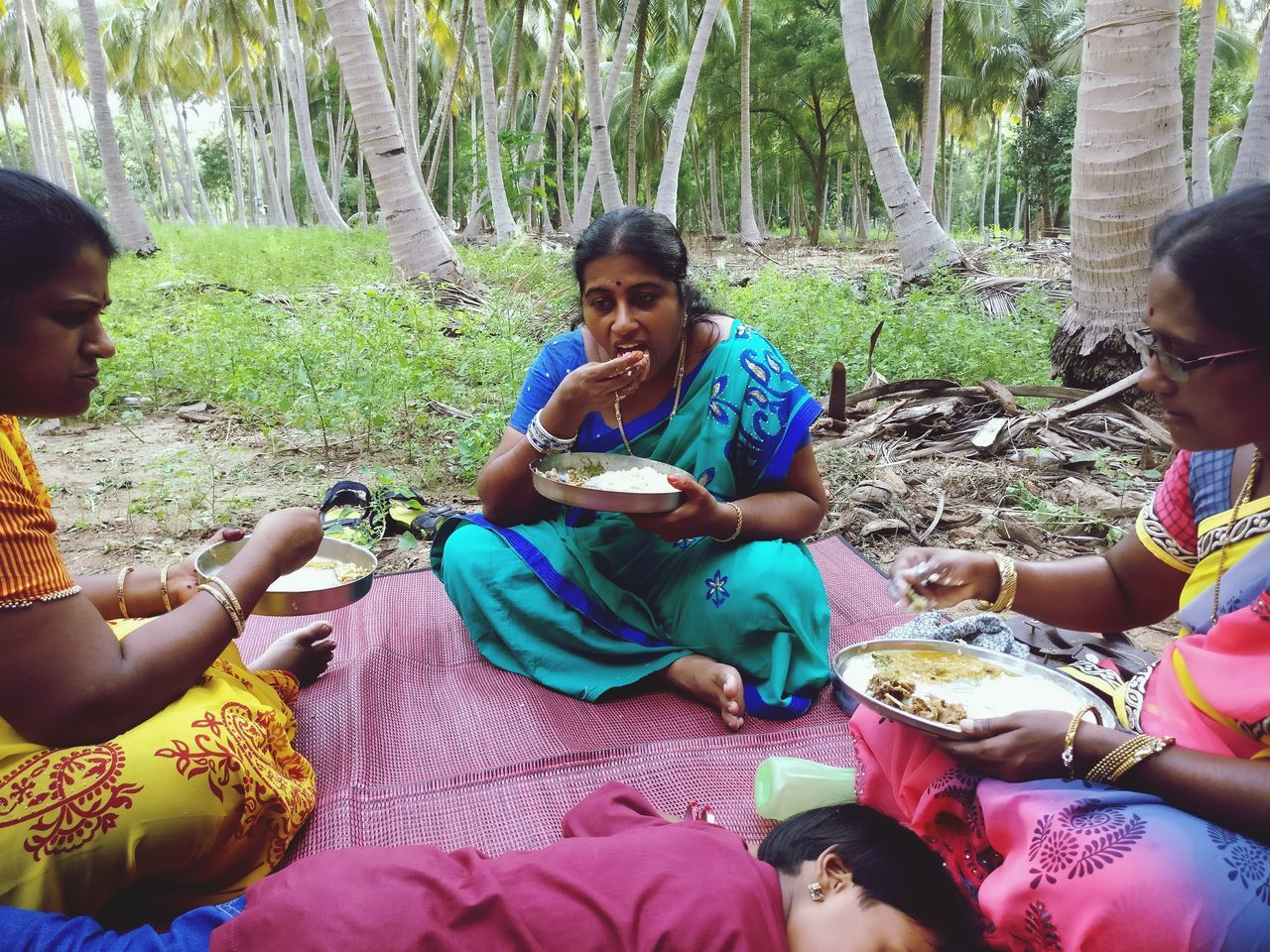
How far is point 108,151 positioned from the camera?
1257cm

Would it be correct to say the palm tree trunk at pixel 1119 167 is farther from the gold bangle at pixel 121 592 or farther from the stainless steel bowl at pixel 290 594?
the gold bangle at pixel 121 592

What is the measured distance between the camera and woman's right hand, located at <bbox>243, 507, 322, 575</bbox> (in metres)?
1.83

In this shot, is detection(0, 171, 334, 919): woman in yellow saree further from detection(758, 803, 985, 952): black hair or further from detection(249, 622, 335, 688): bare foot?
detection(758, 803, 985, 952): black hair

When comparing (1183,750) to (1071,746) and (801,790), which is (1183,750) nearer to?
(1071,746)

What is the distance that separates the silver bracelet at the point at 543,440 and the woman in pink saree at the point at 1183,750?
1.35 metres

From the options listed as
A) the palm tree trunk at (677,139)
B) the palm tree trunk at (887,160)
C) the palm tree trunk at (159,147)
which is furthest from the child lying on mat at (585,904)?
the palm tree trunk at (159,147)

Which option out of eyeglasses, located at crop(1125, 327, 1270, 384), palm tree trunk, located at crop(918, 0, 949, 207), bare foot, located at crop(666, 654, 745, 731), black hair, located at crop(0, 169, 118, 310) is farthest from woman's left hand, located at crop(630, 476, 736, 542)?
palm tree trunk, located at crop(918, 0, 949, 207)

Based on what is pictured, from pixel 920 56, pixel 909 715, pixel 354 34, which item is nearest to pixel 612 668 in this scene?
pixel 909 715

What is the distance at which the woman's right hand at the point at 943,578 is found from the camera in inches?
69.8

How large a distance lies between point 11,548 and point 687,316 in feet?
6.48

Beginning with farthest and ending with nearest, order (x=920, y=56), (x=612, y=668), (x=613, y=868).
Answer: (x=920, y=56) < (x=612, y=668) < (x=613, y=868)

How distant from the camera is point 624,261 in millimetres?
2484

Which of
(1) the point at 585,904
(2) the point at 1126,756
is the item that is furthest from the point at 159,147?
(2) the point at 1126,756

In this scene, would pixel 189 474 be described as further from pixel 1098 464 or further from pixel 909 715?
pixel 1098 464
